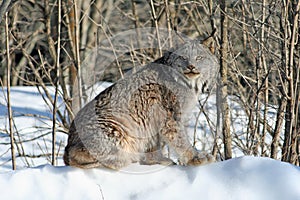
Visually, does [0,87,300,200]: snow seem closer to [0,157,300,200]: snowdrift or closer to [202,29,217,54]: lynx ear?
[0,157,300,200]: snowdrift

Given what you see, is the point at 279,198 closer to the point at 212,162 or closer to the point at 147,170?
the point at 212,162

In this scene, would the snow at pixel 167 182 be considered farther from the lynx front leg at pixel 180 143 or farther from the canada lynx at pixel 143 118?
the lynx front leg at pixel 180 143

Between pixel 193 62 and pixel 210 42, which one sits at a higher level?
pixel 210 42

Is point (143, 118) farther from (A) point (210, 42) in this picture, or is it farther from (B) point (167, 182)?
(A) point (210, 42)

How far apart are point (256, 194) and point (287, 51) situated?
1.52 m

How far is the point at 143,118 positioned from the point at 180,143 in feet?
1.02

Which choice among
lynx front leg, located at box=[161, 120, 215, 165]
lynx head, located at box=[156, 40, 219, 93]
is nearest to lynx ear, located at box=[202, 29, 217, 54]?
lynx head, located at box=[156, 40, 219, 93]

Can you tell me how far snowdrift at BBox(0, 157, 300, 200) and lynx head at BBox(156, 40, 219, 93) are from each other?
0.75 metres

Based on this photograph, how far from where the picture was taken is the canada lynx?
12.2 feet

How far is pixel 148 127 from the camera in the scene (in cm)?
393

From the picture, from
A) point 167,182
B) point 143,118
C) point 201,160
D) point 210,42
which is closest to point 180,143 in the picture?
point 201,160

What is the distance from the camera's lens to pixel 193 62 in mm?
4086

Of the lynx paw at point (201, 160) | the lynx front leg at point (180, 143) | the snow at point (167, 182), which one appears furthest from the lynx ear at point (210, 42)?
the snow at point (167, 182)

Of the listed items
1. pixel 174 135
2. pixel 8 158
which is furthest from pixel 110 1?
pixel 174 135
